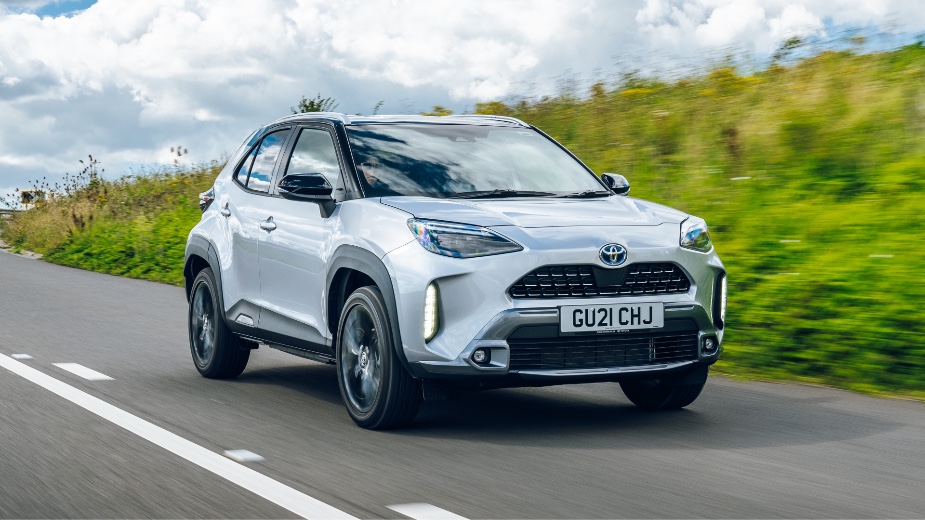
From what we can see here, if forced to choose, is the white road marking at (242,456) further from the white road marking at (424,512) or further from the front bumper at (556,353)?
the white road marking at (424,512)

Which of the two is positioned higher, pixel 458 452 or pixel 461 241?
pixel 461 241

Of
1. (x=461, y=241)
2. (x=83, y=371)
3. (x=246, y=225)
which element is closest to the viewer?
(x=461, y=241)

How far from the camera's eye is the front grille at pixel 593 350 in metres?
6.16

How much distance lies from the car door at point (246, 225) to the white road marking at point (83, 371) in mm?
1065

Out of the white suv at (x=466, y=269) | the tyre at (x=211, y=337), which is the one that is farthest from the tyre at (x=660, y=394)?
the tyre at (x=211, y=337)

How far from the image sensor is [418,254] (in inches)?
246

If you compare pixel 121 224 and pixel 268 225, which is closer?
pixel 268 225

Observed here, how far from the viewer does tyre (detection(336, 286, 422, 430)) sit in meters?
6.39

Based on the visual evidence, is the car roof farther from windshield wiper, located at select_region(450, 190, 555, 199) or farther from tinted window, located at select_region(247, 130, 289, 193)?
windshield wiper, located at select_region(450, 190, 555, 199)

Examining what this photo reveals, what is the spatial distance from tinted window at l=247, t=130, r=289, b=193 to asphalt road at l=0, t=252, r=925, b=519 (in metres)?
1.38

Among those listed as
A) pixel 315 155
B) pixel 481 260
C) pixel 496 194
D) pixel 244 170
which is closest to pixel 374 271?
pixel 481 260

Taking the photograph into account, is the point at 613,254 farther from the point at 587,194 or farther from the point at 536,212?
the point at 587,194

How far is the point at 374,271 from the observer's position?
6484mm

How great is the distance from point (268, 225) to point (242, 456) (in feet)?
7.21
